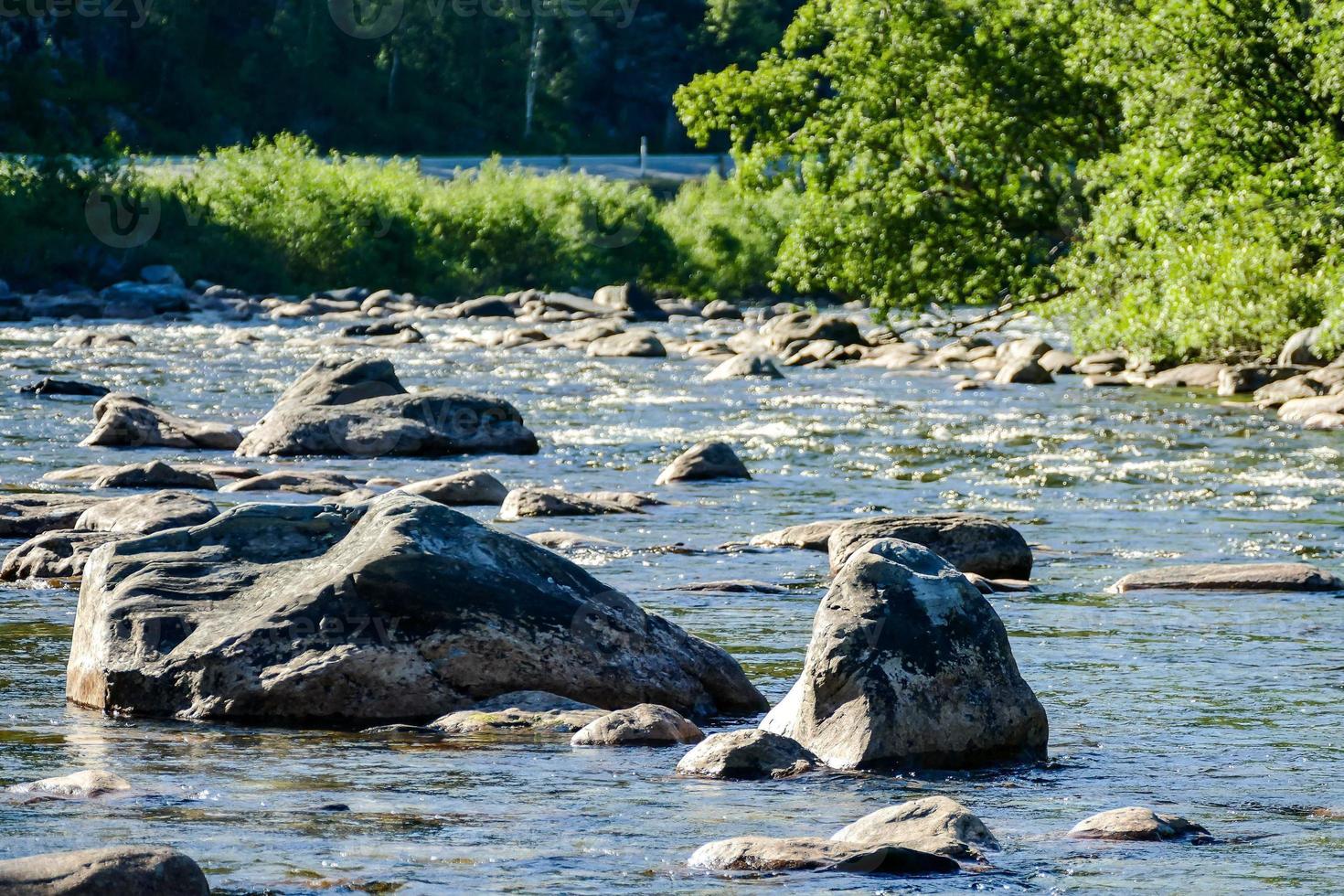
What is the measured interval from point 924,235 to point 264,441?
48.9 feet

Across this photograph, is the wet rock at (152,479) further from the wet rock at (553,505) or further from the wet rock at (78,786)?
the wet rock at (78,786)

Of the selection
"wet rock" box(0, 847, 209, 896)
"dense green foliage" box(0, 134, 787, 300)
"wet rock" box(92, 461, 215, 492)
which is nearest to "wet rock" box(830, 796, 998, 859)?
"wet rock" box(0, 847, 209, 896)

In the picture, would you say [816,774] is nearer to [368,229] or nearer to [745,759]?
[745,759]

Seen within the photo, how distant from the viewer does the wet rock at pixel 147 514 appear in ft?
34.7

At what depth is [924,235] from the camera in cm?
3061

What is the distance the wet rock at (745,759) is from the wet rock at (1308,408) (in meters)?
16.8

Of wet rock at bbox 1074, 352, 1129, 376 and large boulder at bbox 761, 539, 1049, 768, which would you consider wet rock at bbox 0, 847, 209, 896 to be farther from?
wet rock at bbox 1074, 352, 1129, 376

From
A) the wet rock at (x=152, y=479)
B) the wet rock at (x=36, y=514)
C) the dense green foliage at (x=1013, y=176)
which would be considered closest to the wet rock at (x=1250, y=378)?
the dense green foliage at (x=1013, y=176)

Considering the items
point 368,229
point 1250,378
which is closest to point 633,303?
point 368,229

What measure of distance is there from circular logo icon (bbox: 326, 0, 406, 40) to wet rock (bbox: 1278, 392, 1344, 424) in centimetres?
7091

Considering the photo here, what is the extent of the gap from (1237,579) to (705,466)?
6461 millimetres

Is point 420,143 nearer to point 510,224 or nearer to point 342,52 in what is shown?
point 342,52

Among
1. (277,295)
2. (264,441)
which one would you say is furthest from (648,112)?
(264,441)

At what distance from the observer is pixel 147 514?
1084cm
